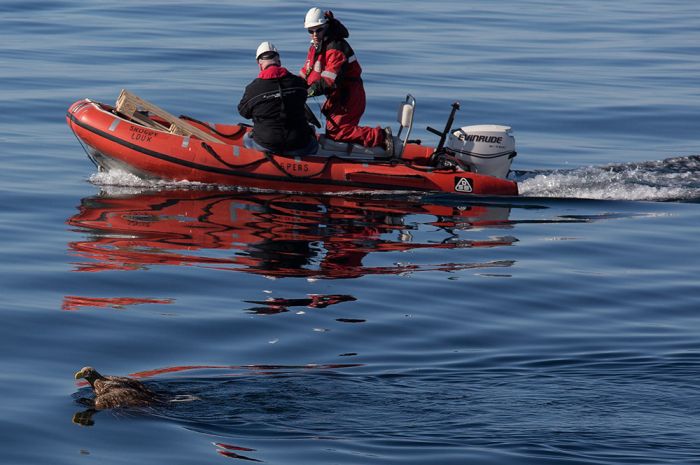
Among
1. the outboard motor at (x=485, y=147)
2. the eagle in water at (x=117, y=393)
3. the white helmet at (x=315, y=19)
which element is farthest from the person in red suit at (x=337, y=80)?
the eagle in water at (x=117, y=393)

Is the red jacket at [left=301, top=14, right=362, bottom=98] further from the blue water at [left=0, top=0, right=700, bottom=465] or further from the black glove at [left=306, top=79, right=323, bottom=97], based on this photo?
the blue water at [left=0, top=0, right=700, bottom=465]

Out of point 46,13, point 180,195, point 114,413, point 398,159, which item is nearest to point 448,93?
point 398,159

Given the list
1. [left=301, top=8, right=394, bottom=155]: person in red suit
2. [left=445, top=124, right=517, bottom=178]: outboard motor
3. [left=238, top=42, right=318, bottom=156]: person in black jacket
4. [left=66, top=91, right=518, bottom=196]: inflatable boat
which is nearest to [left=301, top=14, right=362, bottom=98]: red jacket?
[left=301, top=8, right=394, bottom=155]: person in red suit

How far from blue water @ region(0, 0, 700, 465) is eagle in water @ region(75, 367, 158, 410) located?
2.7 inches

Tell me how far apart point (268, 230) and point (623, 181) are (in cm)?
456

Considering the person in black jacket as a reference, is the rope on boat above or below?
below

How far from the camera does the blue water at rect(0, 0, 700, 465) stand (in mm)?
7551

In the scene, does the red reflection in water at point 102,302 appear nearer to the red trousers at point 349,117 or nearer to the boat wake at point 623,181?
the red trousers at point 349,117

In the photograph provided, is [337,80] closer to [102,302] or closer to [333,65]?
[333,65]

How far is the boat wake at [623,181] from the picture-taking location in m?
15.0

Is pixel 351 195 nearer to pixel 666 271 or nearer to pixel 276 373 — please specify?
pixel 666 271

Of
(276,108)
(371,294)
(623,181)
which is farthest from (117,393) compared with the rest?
(623,181)

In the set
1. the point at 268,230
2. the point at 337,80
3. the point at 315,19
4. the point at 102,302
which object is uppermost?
the point at 315,19

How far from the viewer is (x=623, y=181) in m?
15.6
